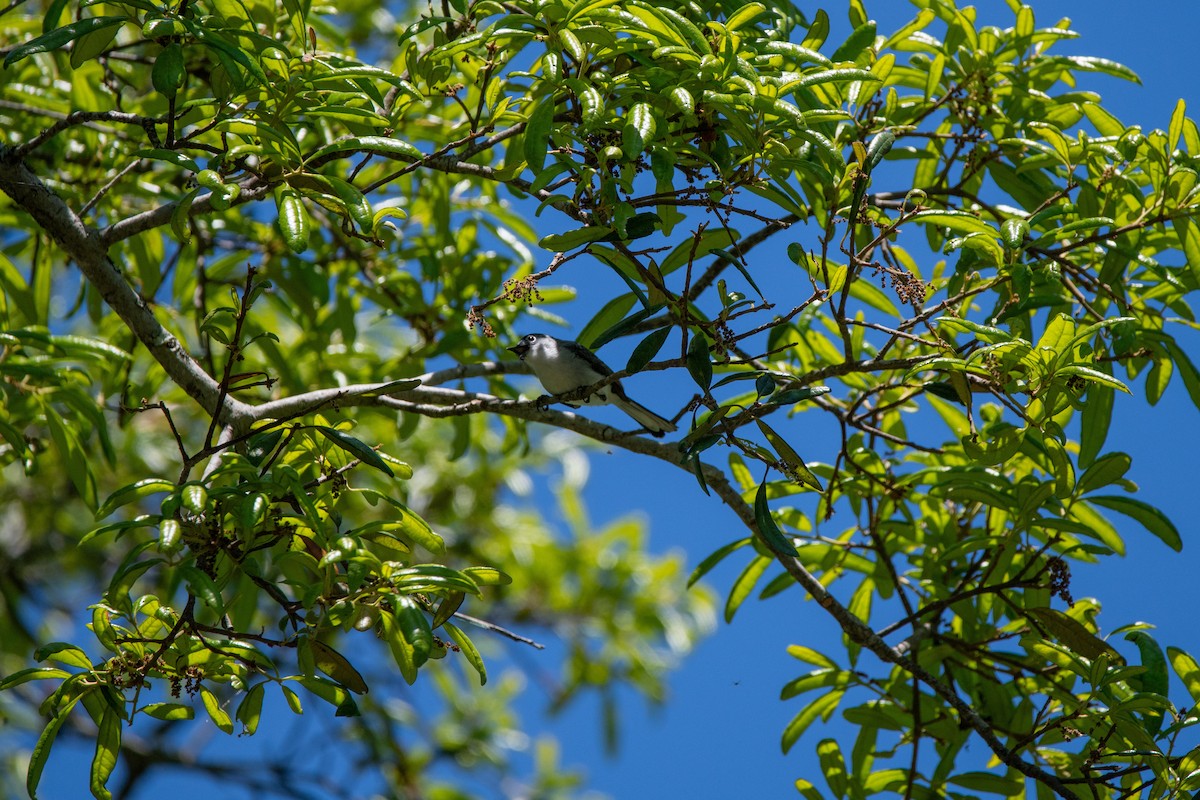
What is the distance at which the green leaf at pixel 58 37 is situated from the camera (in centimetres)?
233

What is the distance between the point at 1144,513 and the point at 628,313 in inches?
63.8

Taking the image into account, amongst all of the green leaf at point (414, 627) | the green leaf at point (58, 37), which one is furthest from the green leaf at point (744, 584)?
the green leaf at point (58, 37)

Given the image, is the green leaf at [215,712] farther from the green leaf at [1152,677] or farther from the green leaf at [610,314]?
the green leaf at [1152,677]

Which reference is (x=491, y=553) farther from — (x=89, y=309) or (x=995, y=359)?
(x=995, y=359)

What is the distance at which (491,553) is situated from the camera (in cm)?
677

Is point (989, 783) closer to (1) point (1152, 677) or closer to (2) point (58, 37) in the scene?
(1) point (1152, 677)

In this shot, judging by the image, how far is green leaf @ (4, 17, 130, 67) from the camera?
2328 mm

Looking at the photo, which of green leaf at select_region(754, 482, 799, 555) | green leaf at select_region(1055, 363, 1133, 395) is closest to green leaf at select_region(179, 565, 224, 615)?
green leaf at select_region(754, 482, 799, 555)

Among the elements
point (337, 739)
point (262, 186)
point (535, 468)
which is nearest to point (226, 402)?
point (262, 186)

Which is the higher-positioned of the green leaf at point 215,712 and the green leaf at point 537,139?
the green leaf at point 537,139

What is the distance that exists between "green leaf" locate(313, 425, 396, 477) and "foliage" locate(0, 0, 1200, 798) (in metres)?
0.01

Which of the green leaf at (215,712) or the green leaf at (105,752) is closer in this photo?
the green leaf at (105,752)

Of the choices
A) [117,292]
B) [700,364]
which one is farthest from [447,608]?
[117,292]

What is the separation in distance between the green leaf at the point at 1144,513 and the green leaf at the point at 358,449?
206 centimetres
